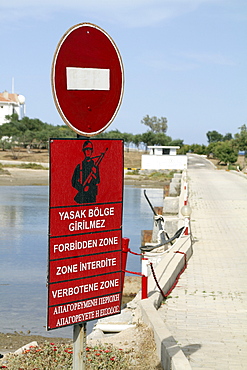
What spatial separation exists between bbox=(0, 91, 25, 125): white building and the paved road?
10548 centimetres

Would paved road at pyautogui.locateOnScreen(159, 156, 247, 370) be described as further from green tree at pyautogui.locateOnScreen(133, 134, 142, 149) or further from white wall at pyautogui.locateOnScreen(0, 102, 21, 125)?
white wall at pyautogui.locateOnScreen(0, 102, 21, 125)

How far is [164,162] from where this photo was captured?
7200cm

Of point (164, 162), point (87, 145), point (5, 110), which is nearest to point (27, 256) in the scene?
point (87, 145)

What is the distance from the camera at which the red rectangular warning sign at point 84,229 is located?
354 centimetres

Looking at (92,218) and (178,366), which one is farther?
(178,366)

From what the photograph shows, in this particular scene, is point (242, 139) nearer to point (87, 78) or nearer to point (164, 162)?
point (164, 162)

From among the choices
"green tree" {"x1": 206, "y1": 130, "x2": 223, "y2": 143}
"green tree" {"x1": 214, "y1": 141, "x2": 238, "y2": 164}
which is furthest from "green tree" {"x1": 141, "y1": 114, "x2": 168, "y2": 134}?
"green tree" {"x1": 214, "y1": 141, "x2": 238, "y2": 164}

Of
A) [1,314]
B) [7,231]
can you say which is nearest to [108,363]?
[1,314]

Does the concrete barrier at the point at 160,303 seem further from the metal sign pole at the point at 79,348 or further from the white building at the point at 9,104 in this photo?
the white building at the point at 9,104

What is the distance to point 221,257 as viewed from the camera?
12.9 m

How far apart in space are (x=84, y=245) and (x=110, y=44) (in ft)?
4.09

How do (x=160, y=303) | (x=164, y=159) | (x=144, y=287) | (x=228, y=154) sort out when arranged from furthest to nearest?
1. (x=228, y=154)
2. (x=164, y=159)
3. (x=160, y=303)
4. (x=144, y=287)

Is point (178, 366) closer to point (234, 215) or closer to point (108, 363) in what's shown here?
point (108, 363)

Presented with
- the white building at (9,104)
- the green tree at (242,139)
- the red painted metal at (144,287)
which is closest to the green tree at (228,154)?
the green tree at (242,139)
